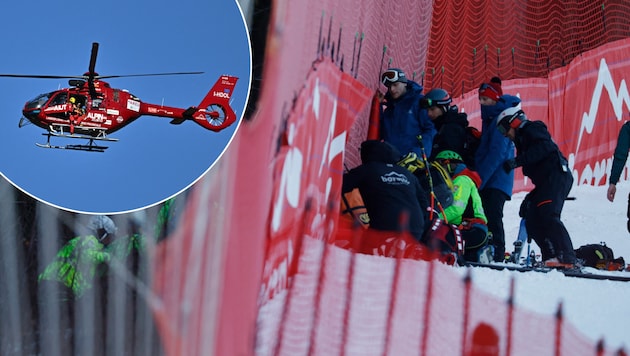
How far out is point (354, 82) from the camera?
4.25 m

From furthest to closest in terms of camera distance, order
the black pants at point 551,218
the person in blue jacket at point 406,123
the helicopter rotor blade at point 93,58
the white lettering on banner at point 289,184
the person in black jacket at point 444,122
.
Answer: the person in black jacket at point 444,122
the person in blue jacket at point 406,123
the black pants at point 551,218
the white lettering on banner at point 289,184
the helicopter rotor blade at point 93,58

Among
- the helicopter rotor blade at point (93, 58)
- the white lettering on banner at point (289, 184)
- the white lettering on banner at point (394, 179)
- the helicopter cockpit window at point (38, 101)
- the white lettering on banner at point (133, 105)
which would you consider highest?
the helicopter rotor blade at point (93, 58)

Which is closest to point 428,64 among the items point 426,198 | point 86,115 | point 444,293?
point 426,198

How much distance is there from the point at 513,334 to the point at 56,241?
157cm

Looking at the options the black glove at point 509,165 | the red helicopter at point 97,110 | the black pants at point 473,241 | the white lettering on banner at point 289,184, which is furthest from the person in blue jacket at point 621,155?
the red helicopter at point 97,110

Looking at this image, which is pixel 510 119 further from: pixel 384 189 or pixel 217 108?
pixel 217 108

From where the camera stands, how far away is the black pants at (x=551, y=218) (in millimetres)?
5102

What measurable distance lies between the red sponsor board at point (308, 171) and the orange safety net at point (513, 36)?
451cm

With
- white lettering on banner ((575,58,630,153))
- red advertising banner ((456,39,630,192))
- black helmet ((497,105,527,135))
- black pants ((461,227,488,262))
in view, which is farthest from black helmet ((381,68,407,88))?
white lettering on banner ((575,58,630,153))

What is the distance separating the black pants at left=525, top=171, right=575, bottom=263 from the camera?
16.7 ft

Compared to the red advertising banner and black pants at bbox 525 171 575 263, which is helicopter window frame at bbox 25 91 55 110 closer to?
black pants at bbox 525 171 575 263

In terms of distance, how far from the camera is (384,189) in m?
4.55

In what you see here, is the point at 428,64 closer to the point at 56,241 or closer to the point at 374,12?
the point at 374,12

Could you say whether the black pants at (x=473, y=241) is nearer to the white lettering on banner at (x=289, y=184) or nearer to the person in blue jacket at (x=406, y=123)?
the person in blue jacket at (x=406, y=123)
